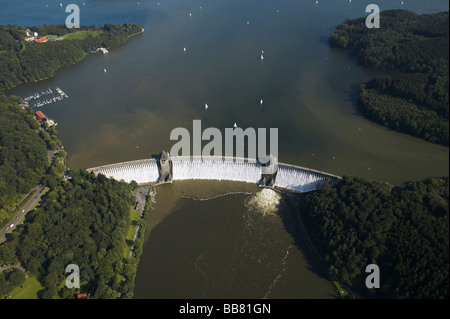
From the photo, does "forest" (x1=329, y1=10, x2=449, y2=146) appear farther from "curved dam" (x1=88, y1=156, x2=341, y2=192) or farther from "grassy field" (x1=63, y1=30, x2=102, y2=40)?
"grassy field" (x1=63, y1=30, x2=102, y2=40)

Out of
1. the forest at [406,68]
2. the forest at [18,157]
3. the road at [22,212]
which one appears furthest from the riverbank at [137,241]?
the forest at [406,68]

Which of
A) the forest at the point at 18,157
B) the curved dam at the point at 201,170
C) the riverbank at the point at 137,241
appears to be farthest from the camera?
the curved dam at the point at 201,170

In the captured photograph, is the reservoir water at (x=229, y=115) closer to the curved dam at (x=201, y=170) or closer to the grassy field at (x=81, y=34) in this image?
the curved dam at (x=201, y=170)

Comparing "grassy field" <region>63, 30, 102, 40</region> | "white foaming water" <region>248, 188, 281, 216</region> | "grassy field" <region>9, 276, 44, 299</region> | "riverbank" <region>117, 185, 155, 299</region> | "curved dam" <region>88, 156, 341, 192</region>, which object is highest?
"grassy field" <region>63, 30, 102, 40</region>

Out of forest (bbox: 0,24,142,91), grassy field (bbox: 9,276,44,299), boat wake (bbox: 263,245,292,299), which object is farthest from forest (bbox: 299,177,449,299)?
forest (bbox: 0,24,142,91)

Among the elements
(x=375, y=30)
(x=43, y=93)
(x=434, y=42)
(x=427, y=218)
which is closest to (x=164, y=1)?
(x=43, y=93)

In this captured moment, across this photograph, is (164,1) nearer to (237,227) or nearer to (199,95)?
(199,95)
